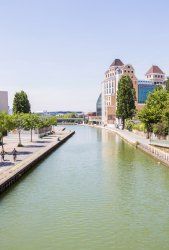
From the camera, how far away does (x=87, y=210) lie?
96.3 ft

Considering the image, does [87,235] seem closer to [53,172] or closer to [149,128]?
[53,172]

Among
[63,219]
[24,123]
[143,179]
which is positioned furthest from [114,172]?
[24,123]

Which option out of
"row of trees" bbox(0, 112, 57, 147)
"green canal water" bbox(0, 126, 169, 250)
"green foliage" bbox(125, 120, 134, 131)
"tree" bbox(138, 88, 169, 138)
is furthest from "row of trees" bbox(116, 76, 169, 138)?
"green foliage" bbox(125, 120, 134, 131)

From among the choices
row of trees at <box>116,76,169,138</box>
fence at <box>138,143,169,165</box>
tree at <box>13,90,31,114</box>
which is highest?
tree at <box>13,90,31,114</box>

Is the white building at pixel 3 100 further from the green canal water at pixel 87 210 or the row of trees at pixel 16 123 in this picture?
the green canal water at pixel 87 210

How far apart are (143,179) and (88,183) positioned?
255 inches

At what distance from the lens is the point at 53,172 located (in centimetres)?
4731

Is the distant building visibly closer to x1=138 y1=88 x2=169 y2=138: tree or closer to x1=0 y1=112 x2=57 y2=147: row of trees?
x1=0 y1=112 x2=57 y2=147: row of trees

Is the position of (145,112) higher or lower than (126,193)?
higher

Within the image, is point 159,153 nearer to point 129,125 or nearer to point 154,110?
point 154,110

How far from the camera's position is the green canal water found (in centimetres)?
2303

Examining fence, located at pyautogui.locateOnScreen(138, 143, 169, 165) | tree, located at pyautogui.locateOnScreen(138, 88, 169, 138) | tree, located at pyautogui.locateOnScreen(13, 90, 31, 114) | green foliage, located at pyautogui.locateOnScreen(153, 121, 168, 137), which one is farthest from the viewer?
tree, located at pyautogui.locateOnScreen(13, 90, 31, 114)

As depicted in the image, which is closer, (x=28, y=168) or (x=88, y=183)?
(x=88, y=183)

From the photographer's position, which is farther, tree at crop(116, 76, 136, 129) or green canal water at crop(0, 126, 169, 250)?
tree at crop(116, 76, 136, 129)
